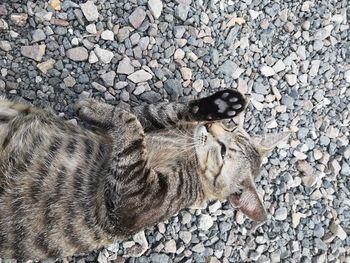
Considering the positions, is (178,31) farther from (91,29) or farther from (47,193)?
(47,193)

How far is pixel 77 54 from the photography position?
3.74m

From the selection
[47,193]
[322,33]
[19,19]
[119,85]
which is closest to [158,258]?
[47,193]

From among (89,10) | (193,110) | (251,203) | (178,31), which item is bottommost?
(251,203)

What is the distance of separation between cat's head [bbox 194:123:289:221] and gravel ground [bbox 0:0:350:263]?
37 centimetres

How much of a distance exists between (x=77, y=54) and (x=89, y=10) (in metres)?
0.27

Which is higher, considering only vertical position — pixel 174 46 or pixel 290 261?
pixel 174 46

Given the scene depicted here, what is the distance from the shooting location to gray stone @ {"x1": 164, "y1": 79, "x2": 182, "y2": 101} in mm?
3865

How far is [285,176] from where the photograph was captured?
405cm

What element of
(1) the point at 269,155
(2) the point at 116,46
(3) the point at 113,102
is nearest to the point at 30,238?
(3) the point at 113,102

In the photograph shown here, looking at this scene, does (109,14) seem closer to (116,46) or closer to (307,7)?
(116,46)

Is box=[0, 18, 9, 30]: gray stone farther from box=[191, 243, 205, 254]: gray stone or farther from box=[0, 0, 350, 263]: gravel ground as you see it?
box=[191, 243, 205, 254]: gray stone

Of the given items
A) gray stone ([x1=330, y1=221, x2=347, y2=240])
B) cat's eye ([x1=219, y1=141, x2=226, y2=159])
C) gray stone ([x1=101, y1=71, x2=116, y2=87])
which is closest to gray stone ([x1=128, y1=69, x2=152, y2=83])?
gray stone ([x1=101, y1=71, x2=116, y2=87])

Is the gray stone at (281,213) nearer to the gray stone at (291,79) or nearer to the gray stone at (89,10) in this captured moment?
the gray stone at (291,79)

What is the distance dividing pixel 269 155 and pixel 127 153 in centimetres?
117
